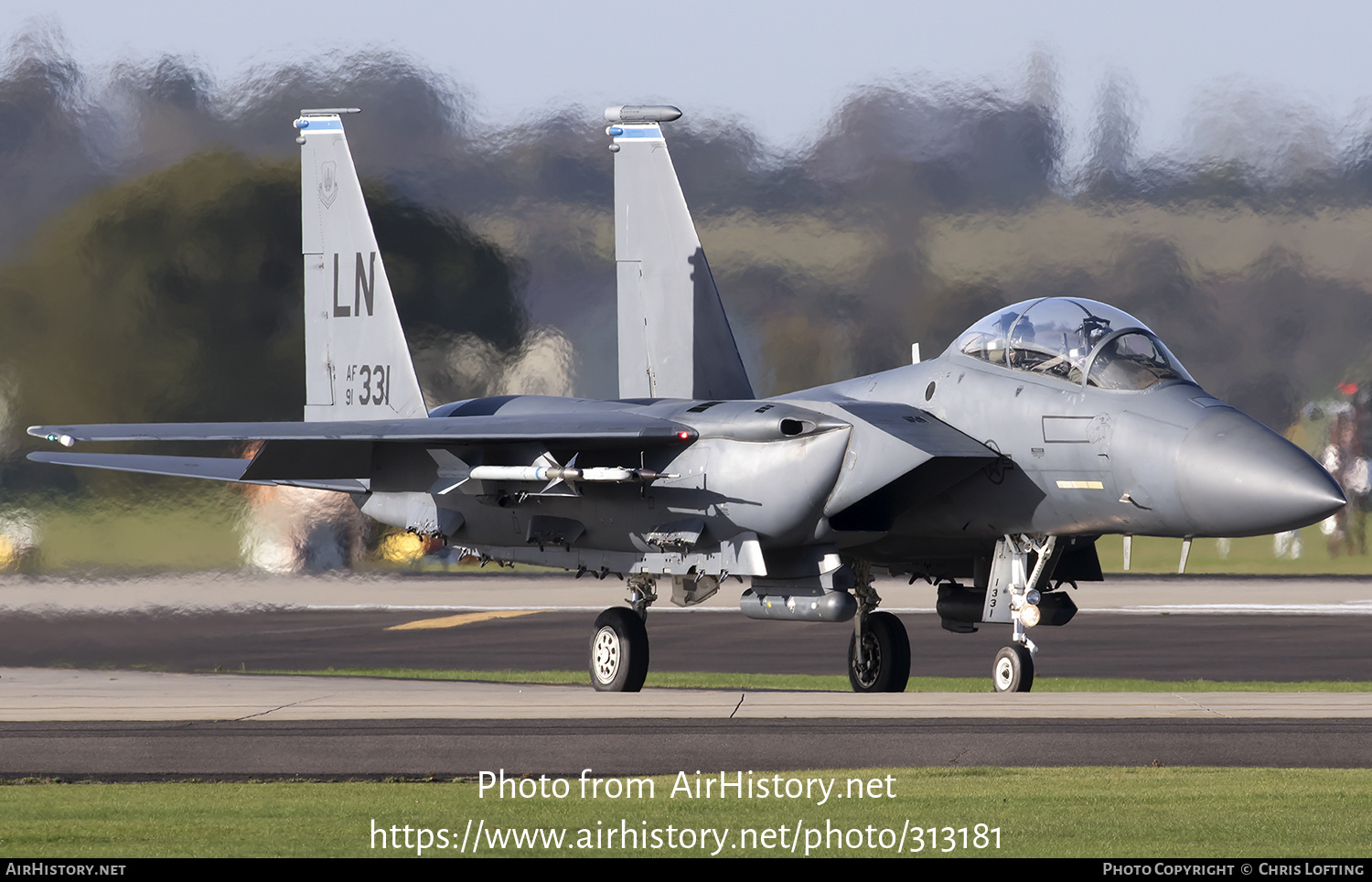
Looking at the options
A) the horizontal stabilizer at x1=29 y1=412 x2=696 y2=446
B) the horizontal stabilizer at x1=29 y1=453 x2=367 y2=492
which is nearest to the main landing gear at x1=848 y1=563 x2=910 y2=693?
the horizontal stabilizer at x1=29 y1=412 x2=696 y2=446

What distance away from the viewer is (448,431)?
13727 millimetres

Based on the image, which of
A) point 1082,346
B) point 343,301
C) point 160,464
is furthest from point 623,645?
point 160,464

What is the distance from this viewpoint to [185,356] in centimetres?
2183

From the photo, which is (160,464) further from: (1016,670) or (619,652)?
(1016,670)

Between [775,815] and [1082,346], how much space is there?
6.02m

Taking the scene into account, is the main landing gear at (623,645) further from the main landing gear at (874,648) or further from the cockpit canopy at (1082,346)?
the cockpit canopy at (1082,346)

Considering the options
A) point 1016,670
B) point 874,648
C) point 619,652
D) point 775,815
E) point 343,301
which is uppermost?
point 343,301

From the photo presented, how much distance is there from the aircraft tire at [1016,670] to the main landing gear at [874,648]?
1.98m

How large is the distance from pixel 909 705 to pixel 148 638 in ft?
44.1

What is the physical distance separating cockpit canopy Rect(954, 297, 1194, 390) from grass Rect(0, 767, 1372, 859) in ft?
13.4

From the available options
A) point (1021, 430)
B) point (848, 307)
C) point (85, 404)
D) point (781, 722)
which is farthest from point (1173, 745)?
point (85, 404)

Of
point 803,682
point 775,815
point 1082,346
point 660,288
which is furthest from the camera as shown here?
point 803,682

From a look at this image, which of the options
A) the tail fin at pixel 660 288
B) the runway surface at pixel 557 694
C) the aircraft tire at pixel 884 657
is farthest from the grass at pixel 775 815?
the tail fin at pixel 660 288

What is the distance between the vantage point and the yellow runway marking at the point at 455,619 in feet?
86.5
